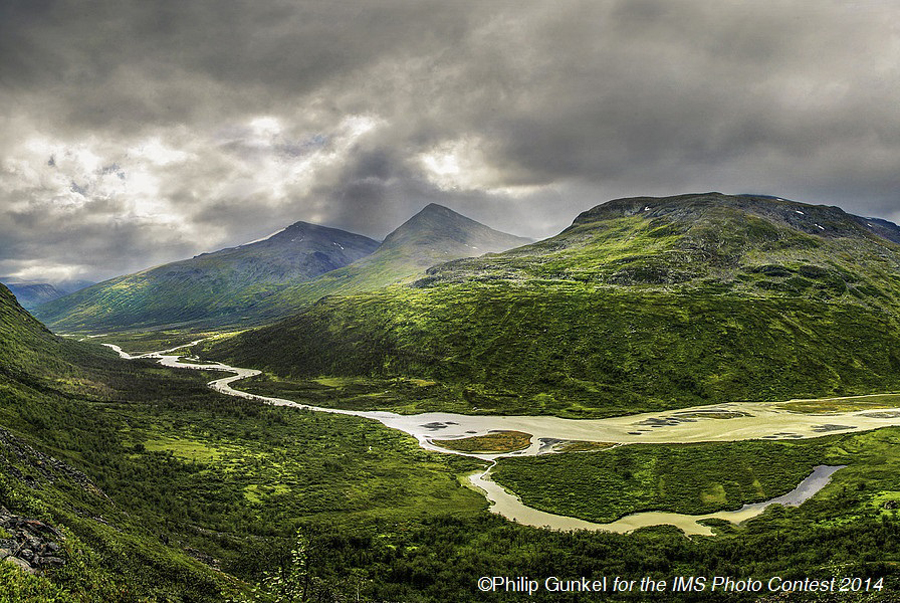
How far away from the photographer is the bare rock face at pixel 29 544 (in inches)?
731

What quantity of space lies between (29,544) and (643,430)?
4064 inches

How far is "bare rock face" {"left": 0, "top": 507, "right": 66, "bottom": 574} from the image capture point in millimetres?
Result: 18578

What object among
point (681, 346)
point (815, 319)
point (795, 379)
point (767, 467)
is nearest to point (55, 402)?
point (767, 467)

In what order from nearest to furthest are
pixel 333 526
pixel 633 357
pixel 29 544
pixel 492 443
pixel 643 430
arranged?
pixel 29 544
pixel 333 526
pixel 492 443
pixel 643 430
pixel 633 357

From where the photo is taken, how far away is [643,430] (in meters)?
98.2

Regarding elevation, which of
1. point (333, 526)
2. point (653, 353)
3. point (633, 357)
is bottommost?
point (333, 526)

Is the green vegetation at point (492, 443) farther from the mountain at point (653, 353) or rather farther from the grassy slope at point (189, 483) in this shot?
the mountain at point (653, 353)

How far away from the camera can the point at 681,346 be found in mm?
156750

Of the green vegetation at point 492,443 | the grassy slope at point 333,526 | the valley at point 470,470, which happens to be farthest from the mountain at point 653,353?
the grassy slope at point 333,526

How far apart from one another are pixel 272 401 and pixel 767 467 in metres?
128

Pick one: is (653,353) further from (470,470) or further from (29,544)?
(29,544)

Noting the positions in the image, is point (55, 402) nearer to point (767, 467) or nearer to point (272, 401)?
point (272, 401)

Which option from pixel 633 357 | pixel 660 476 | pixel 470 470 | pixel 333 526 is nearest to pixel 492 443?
pixel 470 470

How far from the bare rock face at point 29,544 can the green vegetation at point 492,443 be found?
71614 millimetres
